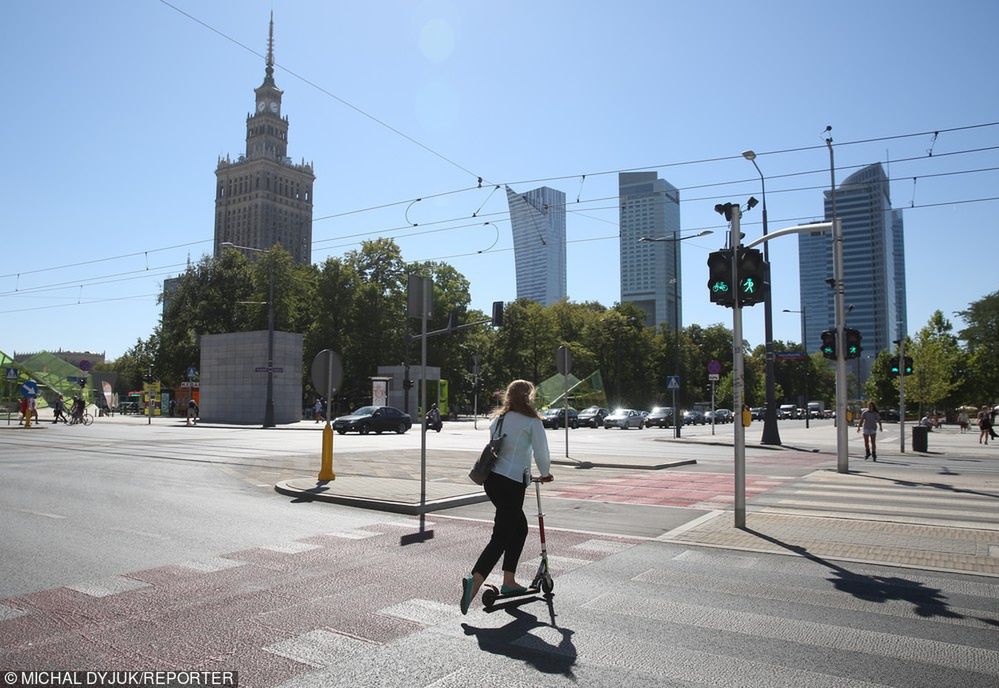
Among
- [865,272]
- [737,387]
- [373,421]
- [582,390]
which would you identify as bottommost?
[373,421]

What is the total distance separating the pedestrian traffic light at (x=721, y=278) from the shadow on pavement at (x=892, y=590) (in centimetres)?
364

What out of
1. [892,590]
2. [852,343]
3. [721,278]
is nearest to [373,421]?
[852,343]

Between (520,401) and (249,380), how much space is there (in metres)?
44.9

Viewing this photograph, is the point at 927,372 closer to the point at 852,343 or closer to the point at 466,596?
the point at 852,343

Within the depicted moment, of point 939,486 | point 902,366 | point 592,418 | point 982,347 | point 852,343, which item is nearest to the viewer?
point 939,486

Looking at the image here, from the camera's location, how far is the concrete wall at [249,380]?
46.7 m

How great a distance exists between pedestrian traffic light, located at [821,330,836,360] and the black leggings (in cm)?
1415

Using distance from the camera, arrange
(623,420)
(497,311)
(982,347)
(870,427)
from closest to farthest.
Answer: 1. (870,427)
2. (497,311)
3. (623,420)
4. (982,347)

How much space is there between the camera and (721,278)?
30.1 ft

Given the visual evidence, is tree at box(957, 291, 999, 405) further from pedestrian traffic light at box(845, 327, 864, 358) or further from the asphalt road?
the asphalt road

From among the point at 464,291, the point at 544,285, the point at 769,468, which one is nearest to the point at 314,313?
the point at 464,291

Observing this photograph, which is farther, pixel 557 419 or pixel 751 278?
pixel 557 419

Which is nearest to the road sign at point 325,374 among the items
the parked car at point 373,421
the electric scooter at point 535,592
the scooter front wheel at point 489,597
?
the electric scooter at point 535,592

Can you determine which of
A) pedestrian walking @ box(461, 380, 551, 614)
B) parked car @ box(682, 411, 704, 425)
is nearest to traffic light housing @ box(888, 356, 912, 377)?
pedestrian walking @ box(461, 380, 551, 614)
